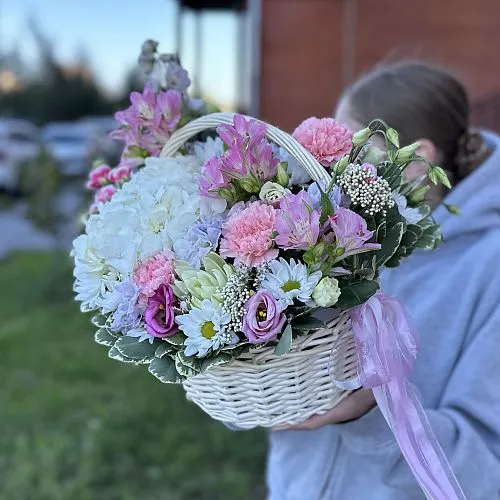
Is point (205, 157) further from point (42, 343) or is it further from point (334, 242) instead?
point (42, 343)

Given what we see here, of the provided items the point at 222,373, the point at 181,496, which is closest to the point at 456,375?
the point at 222,373

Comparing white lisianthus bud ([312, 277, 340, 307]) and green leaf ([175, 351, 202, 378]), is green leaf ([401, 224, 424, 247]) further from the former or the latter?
green leaf ([175, 351, 202, 378])

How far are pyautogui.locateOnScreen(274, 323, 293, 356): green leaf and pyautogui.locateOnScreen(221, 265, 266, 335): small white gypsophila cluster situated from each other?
5 centimetres

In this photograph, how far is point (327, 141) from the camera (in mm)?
1057

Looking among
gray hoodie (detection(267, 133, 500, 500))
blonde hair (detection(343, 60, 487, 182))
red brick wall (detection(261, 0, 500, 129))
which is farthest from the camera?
red brick wall (detection(261, 0, 500, 129))

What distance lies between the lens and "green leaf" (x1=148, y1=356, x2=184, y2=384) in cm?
99

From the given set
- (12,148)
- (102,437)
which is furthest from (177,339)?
(12,148)

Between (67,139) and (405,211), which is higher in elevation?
(405,211)

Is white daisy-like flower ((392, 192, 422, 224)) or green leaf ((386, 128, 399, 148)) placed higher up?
green leaf ((386, 128, 399, 148))

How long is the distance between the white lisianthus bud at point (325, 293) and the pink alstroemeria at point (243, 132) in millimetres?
210

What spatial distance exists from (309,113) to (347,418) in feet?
10.6

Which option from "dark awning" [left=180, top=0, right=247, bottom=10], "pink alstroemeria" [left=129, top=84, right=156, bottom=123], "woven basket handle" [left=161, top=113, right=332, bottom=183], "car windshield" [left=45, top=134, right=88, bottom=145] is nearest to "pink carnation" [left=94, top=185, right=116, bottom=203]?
"pink alstroemeria" [left=129, top=84, right=156, bottom=123]

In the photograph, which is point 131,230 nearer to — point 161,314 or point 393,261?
point 161,314

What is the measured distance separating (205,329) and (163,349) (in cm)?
8
